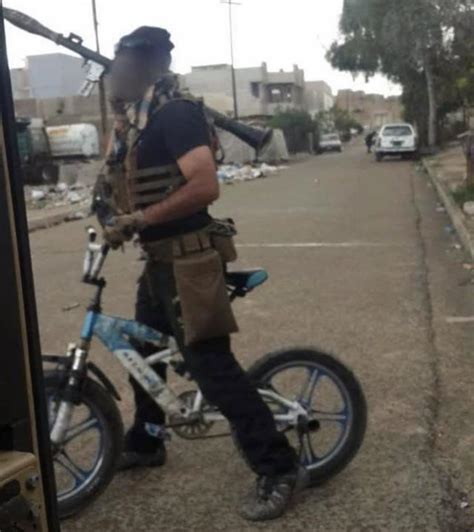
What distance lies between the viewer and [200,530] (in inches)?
142

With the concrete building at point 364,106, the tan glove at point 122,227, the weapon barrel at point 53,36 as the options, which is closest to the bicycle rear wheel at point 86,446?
the tan glove at point 122,227

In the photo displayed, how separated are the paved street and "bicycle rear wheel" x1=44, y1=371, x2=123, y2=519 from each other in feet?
0.39

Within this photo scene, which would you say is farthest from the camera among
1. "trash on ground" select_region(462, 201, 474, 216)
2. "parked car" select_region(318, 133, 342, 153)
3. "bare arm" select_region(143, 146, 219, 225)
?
"parked car" select_region(318, 133, 342, 153)

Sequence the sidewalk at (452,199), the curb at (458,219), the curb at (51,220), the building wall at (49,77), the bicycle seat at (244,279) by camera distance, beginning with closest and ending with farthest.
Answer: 1. the bicycle seat at (244,279)
2. the curb at (458,219)
3. the sidewalk at (452,199)
4. the curb at (51,220)
5. the building wall at (49,77)

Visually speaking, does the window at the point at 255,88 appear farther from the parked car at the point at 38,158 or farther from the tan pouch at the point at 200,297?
the tan pouch at the point at 200,297

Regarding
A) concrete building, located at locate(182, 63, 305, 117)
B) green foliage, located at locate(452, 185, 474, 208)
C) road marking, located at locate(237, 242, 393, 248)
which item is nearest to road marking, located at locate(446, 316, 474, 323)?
road marking, located at locate(237, 242, 393, 248)

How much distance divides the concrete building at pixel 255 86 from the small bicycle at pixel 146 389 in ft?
255

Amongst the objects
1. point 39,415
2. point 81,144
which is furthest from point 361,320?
point 81,144

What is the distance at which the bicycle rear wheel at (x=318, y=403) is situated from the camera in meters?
3.70

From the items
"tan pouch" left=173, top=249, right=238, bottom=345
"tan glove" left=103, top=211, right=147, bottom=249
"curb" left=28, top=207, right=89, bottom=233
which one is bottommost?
"curb" left=28, top=207, right=89, bottom=233

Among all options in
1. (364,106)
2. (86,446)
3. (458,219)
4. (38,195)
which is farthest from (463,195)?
(364,106)

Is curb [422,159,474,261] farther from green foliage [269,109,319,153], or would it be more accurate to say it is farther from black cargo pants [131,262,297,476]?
green foliage [269,109,319,153]

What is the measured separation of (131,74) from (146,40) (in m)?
0.14

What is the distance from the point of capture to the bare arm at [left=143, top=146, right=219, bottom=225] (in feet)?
10.7
